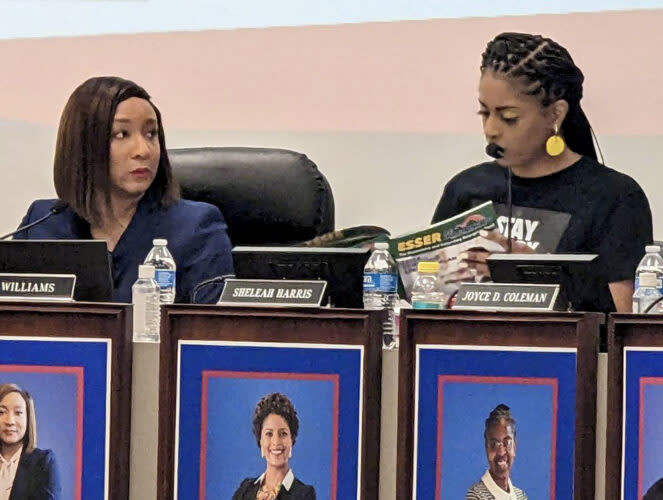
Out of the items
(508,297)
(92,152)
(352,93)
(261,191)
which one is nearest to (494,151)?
(352,93)

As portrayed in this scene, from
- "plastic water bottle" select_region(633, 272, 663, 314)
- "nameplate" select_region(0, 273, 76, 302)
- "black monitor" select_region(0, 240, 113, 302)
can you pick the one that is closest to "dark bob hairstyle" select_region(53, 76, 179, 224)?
"black monitor" select_region(0, 240, 113, 302)

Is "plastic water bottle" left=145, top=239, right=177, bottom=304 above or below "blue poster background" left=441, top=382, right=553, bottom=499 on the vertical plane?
above

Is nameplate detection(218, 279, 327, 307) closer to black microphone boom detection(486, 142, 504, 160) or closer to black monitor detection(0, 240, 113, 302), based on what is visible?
black monitor detection(0, 240, 113, 302)

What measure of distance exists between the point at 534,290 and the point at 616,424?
240 mm

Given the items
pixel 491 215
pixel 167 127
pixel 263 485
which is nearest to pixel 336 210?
pixel 167 127

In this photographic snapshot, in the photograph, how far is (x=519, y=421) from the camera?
53.7 inches

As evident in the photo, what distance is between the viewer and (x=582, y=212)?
8.72ft

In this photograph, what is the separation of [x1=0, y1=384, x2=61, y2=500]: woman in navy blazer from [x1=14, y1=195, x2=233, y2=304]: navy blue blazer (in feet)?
3.53

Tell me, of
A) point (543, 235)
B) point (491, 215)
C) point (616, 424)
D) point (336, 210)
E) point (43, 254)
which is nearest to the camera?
point (616, 424)

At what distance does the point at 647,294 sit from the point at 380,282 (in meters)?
0.42

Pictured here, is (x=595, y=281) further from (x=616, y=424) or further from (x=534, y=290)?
(x=616, y=424)

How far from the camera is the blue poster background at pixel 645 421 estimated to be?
1.32m

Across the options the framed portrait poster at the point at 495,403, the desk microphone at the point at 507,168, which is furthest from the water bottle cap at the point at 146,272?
the desk microphone at the point at 507,168

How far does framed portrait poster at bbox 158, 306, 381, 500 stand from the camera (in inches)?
54.8
